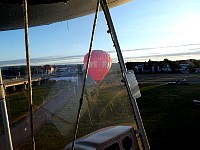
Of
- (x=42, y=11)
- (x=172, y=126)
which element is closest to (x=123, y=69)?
(x=42, y=11)

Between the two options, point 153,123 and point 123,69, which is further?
point 153,123

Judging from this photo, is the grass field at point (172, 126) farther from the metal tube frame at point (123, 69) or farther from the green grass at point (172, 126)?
the metal tube frame at point (123, 69)

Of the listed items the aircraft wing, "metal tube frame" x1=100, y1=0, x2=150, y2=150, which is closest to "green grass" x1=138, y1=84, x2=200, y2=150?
"metal tube frame" x1=100, y1=0, x2=150, y2=150

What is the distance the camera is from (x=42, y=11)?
6.07 ft

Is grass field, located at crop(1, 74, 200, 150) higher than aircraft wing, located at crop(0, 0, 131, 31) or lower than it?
lower

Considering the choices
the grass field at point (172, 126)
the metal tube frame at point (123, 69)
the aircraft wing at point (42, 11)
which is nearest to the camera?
the aircraft wing at point (42, 11)

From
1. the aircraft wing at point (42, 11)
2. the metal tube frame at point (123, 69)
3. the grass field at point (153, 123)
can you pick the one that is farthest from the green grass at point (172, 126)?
the aircraft wing at point (42, 11)

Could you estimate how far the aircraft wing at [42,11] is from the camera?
1.67 m

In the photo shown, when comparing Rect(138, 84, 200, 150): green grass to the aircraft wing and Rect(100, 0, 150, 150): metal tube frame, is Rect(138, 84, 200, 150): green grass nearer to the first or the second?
Rect(100, 0, 150, 150): metal tube frame

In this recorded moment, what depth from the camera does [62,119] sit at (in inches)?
138

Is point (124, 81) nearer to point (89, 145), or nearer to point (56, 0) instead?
point (89, 145)

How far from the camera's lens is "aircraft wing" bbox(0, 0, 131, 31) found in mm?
1672

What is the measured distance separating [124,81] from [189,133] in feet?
16.8

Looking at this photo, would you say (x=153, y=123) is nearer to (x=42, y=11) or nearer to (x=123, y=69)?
(x=123, y=69)
